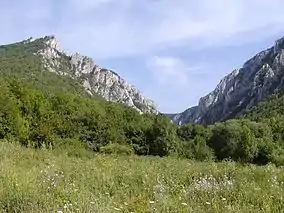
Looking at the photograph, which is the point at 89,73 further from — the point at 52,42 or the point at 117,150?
the point at 117,150

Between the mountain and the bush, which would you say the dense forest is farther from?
the mountain

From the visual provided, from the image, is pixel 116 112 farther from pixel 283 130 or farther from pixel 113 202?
pixel 113 202

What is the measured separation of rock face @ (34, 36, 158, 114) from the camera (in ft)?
510

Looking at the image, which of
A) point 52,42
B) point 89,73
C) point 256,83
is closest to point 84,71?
point 89,73

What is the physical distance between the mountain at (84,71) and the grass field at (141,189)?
13617cm

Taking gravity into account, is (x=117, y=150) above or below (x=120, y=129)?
below

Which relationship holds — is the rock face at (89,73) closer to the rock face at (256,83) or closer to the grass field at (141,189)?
the rock face at (256,83)

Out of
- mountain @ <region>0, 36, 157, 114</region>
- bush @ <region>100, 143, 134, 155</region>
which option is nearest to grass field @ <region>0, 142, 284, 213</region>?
bush @ <region>100, 143, 134, 155</region>

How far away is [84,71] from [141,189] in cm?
16836

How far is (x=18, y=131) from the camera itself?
4006cm

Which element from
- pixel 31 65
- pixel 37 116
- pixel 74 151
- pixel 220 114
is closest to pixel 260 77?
pixel 220 114

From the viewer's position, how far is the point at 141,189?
5.71 meters

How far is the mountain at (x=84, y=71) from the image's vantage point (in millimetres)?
154375

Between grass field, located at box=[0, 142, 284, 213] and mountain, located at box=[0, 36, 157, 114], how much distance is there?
136173mm
